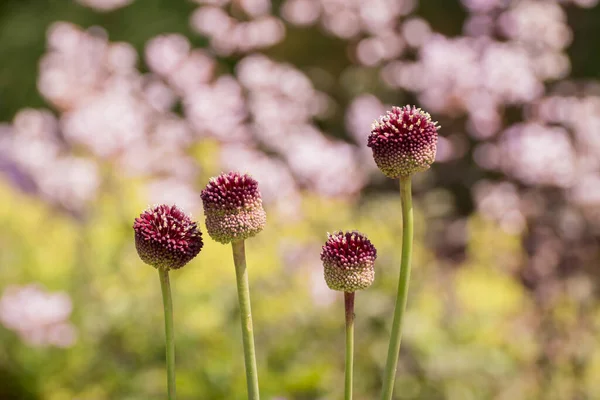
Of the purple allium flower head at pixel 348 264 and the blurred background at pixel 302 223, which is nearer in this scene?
the purple allium flower head at pixel 348 264

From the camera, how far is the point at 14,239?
12.3 feet

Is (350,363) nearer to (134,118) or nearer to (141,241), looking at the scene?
(141,241)

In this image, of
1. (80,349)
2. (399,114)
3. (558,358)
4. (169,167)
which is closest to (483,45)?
(558,358)

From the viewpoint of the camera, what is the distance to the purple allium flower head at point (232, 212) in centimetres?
70

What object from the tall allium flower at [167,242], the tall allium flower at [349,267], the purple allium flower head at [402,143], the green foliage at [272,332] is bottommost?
the green foliage at [272,332]

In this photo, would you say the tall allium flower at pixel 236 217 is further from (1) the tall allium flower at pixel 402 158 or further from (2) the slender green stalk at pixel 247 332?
(1) the tall allium flower at pixel 402 158

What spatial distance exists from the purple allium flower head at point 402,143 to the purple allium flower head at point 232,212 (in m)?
0.12

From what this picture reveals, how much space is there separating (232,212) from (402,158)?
0.16 m

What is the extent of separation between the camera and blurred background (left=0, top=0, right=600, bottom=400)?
8.86ft

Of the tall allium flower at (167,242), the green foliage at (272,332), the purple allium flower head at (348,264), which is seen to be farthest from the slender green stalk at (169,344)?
the green foliage at (272,332)

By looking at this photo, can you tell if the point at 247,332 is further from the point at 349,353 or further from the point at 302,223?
the point at 302,223

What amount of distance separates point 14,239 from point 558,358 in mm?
2546

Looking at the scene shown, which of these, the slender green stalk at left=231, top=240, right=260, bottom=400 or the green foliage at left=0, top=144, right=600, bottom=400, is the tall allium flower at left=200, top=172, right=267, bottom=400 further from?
Result: the green foliage at left=0, top=144, right=600, bottom=400

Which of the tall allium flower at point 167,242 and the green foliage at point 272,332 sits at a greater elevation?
the tall allium flower at point 167,242
